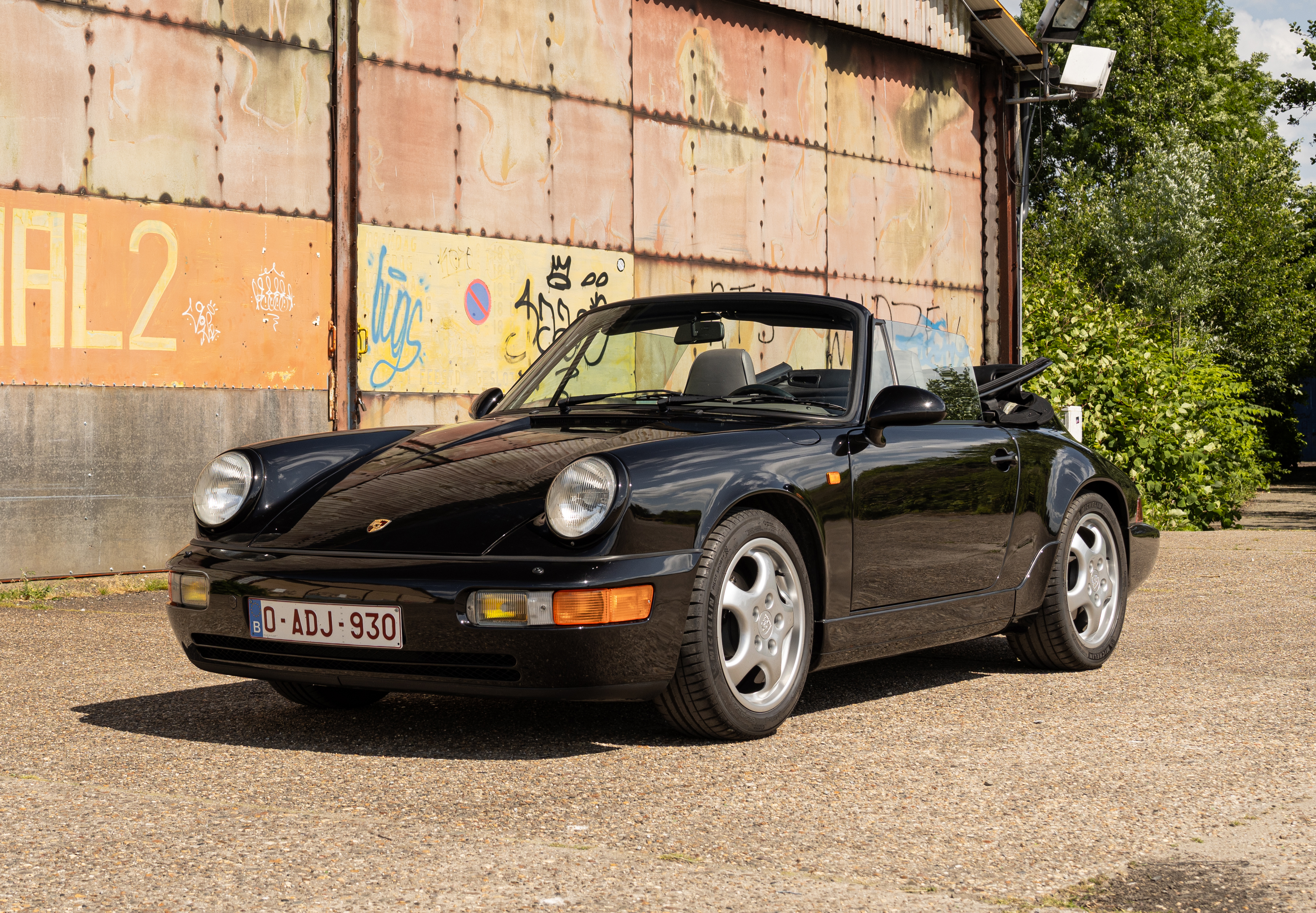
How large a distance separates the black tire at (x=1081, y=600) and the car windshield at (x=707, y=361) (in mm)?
1364

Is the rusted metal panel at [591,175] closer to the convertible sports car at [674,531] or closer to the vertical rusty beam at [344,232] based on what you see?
the vertical rusty beam at [344,232]

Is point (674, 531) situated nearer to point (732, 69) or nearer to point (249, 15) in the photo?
point (249, 15)

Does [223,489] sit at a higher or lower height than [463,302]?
lower

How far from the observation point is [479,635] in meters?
3.97

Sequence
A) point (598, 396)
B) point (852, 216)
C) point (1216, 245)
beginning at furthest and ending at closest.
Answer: point (1216, 245) < point (852, 216) < point (598, 396)

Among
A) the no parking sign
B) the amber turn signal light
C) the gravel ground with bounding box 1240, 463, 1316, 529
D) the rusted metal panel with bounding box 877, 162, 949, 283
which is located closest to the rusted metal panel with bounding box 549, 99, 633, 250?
the no parking sign

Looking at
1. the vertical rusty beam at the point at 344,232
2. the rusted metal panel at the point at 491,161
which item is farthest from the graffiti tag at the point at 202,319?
the rusted metal panel at the point at 491,161

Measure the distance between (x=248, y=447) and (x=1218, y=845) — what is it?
315 cm

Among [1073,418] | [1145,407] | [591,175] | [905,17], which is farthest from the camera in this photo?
[1145,407]

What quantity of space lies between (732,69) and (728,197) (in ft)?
3.82

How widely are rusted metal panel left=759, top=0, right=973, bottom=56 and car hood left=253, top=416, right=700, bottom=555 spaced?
9.48 m

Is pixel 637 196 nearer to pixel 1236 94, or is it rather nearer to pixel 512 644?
pixel 512 644

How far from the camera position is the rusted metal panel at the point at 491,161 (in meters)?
10.5

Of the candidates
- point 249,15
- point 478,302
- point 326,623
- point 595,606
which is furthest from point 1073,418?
point 326,623
